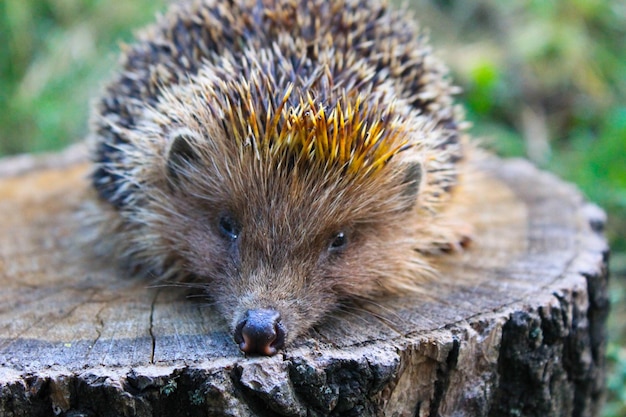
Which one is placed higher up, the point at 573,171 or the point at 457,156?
the point at 457,156

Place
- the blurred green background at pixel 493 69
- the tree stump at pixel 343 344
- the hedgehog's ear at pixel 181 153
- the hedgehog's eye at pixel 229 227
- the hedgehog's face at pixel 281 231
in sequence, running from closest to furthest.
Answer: the tree stump at pixel 343 344 → the hedgehog's face at pixel 281 231 → the hedgehog's eye at pixel 229 227 → the hedgehog's ear at pixel 181 153 → the blurred green background at pixel 493 69

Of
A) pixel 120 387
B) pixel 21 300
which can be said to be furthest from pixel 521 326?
pixel 21 300

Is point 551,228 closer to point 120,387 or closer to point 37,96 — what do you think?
point 120,387

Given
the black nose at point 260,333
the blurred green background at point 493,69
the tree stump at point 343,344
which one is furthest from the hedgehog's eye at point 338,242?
the blurred green background at point 493,69

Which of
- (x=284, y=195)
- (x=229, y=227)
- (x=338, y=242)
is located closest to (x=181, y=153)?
(x=229, y=227)

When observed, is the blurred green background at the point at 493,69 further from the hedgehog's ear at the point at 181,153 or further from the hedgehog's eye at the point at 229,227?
the hedgehog's eye at the point at 229,227

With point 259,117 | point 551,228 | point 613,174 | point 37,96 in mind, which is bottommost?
point 37,96

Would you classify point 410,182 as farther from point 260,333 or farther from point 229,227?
point 260,333
